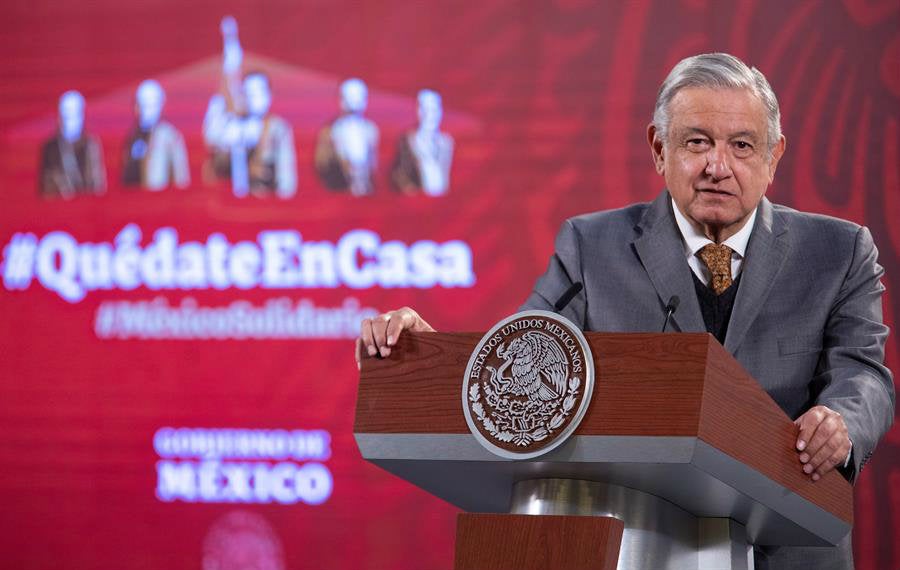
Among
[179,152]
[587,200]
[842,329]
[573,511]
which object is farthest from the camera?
[179,152]

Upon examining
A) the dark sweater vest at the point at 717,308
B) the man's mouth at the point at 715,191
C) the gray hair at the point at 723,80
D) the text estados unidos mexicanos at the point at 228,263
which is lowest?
the dark sweater vest at the point at 717,308

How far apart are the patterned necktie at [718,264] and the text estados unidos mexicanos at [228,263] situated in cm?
175

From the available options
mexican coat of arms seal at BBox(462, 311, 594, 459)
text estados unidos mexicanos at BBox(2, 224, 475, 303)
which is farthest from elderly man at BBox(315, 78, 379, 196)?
mexican coat of arms seal at BBox(462, 311, 594, 459)

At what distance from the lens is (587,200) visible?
144 inches

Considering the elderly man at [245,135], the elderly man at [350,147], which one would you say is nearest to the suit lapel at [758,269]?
the elderly man at [350,147]

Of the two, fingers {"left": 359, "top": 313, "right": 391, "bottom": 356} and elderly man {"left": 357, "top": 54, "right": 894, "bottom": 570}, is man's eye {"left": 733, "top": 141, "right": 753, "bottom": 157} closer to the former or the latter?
elderly man {"left": 357, "top": 54, "right": 894, "bottom": 570}

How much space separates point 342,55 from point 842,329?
7.81 feet

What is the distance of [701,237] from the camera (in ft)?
6.54

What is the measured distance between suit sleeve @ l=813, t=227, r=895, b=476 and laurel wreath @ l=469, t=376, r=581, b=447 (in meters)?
0.47

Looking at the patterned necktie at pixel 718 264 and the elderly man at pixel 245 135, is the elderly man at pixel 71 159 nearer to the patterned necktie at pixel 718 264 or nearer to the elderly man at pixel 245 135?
the elderly man at pixel 245 135

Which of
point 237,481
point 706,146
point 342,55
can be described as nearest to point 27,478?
point 237,481

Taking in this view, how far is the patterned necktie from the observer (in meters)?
1.96

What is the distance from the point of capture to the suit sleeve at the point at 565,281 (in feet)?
6.67

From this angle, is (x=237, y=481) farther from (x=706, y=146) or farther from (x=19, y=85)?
(x=706, y=146)
